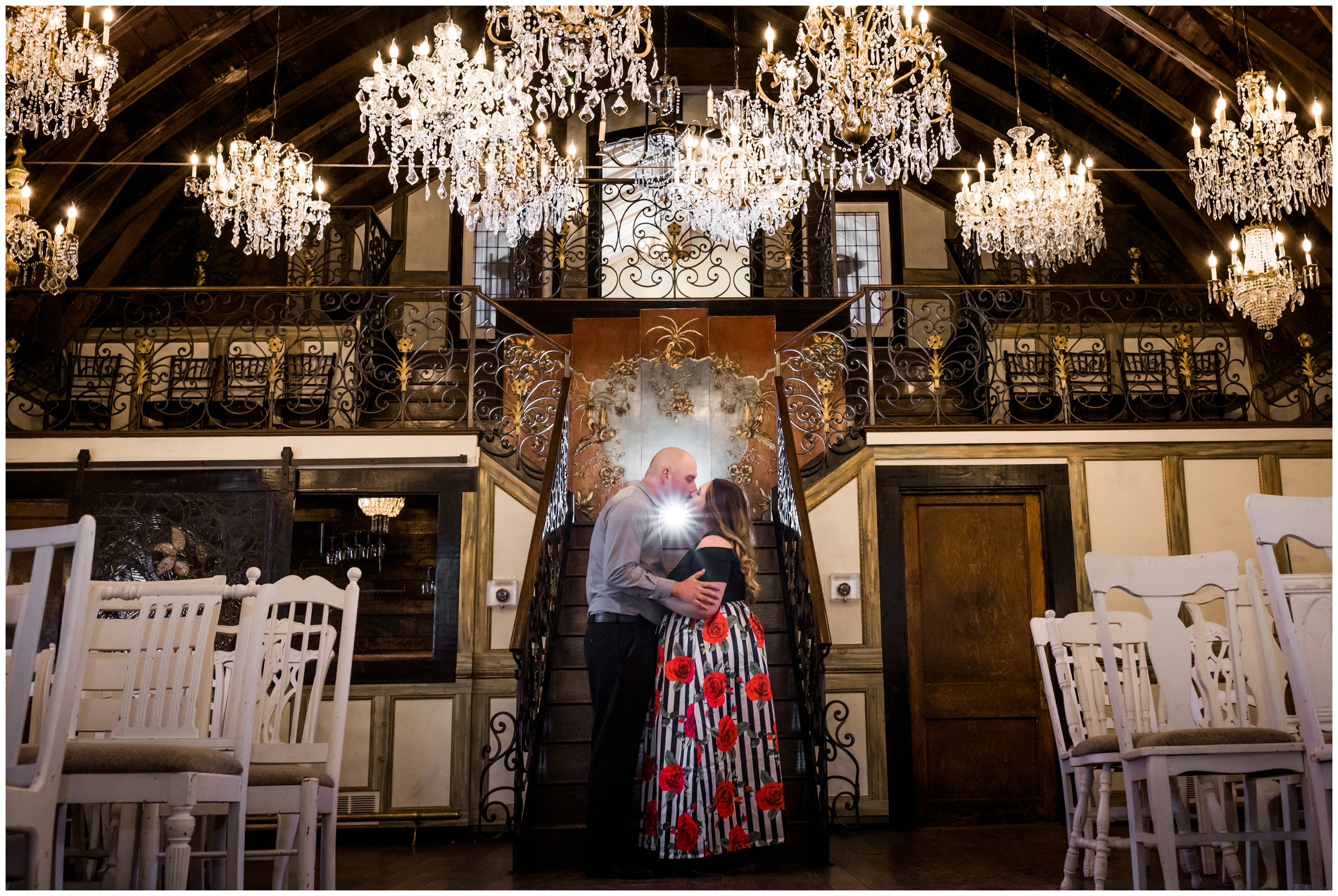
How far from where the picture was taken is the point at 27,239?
638 centimetres

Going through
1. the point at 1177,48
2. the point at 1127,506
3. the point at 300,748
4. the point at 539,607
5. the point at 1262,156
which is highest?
the point at 1177,48

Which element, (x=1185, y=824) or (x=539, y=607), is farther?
(x=539, y=607)

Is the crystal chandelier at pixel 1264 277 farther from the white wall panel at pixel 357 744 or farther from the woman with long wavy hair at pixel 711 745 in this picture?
the white wall panel at pixel 357 744

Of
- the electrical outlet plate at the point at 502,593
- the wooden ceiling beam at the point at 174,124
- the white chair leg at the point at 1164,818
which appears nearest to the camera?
the white chair leg at the point at 1164,818

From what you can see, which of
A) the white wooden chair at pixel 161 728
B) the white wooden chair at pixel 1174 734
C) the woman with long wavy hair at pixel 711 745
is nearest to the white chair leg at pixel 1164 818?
the white wooden chair at pixel 1174 734

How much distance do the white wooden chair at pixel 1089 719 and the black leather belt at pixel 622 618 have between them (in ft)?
5.54

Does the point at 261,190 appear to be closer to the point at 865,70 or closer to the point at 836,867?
the point at 865,70

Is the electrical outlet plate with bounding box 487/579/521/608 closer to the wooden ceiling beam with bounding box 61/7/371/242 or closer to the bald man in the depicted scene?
the bald man

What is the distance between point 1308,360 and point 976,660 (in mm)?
3233

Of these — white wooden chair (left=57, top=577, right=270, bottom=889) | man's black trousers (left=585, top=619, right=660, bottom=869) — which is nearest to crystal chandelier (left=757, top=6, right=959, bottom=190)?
man's black trousers (left=585, top=619, right=660, bottom=869)

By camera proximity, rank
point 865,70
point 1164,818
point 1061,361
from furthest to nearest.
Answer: point 1061,361 < point 865,70 < point 1164,818

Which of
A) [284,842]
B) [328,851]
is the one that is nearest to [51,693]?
[284,842]

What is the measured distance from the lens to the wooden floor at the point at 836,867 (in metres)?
4.59

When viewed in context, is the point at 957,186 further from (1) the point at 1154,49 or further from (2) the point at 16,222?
(2) the point at 16,222
